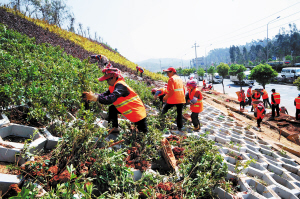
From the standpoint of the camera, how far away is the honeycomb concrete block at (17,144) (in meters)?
1.87

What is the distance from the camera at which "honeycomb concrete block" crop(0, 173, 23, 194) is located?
156cm

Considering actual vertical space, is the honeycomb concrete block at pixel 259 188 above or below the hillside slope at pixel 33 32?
below

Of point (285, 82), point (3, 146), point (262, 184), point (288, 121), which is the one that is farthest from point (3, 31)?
point (285, 82)

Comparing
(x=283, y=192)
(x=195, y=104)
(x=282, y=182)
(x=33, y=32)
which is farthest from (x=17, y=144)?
(x=33, y=32)

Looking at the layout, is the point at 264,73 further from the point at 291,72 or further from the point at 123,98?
the point at 123,98

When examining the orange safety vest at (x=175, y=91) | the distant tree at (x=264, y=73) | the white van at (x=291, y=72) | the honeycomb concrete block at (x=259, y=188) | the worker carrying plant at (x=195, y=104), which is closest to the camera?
the honeycomb concrete block at (x=259, y=188)

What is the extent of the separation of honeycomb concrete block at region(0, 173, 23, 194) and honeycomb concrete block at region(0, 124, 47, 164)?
19cm

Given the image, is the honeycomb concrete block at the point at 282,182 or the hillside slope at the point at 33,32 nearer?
the honeycomb concrete block at the point at 282,182

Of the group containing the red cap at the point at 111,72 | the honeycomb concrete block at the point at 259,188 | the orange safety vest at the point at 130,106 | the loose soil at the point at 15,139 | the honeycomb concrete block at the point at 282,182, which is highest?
the red cap at the point at 111,72

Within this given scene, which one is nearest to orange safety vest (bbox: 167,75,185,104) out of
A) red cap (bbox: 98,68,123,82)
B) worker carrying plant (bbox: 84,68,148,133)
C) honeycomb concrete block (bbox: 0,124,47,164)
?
worker carrying plant (bbox: 84,68,148,133)

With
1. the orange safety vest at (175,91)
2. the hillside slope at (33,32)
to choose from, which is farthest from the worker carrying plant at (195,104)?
the hillside slope at (33,32)

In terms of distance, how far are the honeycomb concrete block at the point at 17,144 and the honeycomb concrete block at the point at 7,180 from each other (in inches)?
7.6

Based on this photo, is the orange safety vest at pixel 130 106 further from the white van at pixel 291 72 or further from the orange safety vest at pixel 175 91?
the white van at pixel 291 72

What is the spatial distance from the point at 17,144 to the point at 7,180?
494 millimetres
